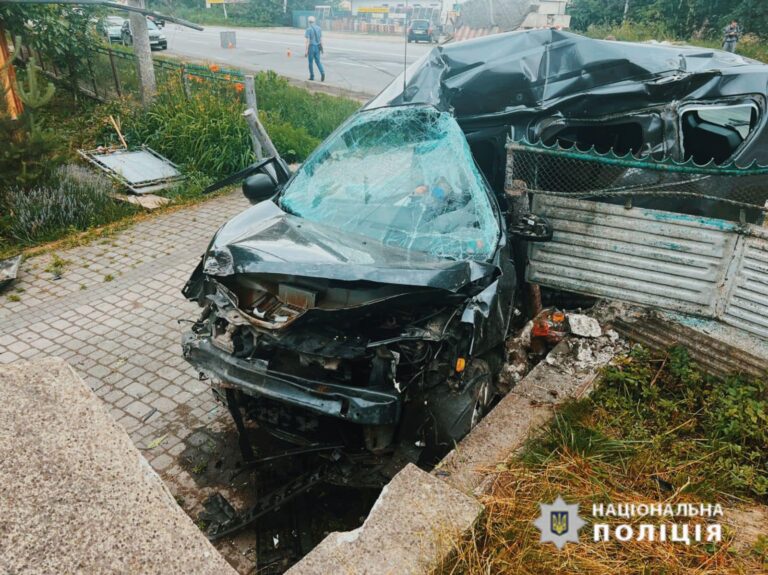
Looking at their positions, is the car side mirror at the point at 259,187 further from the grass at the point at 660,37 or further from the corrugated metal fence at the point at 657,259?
the grass at the point at 660,37

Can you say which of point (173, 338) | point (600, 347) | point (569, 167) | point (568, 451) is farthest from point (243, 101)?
point (568, 451)

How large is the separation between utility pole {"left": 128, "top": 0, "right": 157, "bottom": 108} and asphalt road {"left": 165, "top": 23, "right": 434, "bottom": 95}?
198 inches

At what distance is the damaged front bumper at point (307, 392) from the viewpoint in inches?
110

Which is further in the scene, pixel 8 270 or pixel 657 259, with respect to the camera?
pixel 8 270

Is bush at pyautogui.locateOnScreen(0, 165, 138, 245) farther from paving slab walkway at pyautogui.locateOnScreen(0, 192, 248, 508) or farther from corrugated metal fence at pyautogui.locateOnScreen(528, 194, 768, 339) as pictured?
corrugated metal fence at pyautogui.locateOnScreen(528, 194, 768, 339)

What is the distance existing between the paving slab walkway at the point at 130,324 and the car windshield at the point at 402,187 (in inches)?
70.0

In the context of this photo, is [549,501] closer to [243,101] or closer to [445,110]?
[445,110]

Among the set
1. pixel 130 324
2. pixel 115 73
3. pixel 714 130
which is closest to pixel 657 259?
pixel 714 130

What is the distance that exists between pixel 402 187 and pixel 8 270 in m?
4.66

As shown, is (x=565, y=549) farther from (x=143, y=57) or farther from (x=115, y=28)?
(x=115, y=28)

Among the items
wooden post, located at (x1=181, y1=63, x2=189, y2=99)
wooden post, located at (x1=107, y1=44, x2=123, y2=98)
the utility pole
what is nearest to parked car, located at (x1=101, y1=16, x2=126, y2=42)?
wooden post, located at (x1=107, y1=44, x2=123, y2=98)

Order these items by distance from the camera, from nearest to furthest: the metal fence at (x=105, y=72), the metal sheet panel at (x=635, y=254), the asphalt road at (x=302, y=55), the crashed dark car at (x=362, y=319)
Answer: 1. the crashed dark car at (x=362, y=319)
2. the metal sheet panel at (x=635, y=254)
3. the metal fence at (x=105, y=72)
4. the asphalt road at (x=302, y=55)

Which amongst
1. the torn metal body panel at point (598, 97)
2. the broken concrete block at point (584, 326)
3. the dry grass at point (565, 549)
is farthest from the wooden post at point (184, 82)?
the dry grass at point (565, 549)

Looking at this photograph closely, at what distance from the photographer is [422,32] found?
2245 centimetres
